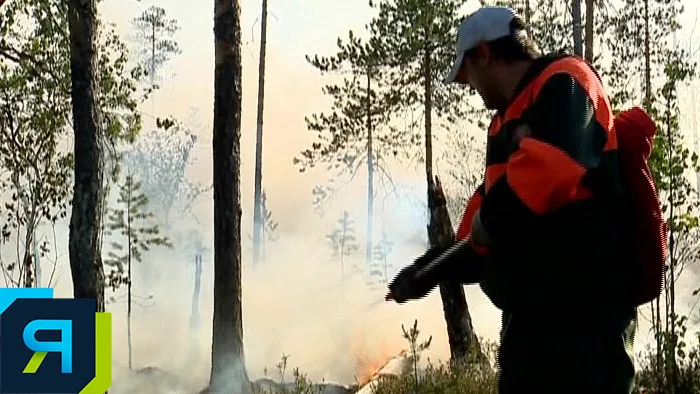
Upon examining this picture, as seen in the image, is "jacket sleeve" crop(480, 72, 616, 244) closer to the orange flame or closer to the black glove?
the black glove

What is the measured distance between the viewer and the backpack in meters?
1.92

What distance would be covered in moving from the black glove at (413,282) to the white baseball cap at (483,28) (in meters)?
0.51

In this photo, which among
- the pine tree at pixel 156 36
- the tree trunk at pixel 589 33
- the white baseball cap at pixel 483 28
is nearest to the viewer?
the white baseball cap at pixel 483 28

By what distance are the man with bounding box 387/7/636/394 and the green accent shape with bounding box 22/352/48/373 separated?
773 centimetres

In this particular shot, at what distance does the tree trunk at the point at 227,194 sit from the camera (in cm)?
866

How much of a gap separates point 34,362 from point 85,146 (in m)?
2.86

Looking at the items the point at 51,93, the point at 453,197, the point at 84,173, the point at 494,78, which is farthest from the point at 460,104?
the point at 494,78

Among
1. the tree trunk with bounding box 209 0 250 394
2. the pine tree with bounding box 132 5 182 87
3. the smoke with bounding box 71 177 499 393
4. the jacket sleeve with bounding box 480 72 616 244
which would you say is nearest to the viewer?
the jacket sleeve with bounding box 480 72 616 244

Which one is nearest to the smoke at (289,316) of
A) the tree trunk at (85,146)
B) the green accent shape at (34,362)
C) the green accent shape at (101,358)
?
the green accent shape at (101,358)

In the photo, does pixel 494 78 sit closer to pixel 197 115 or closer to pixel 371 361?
pixel 371 361

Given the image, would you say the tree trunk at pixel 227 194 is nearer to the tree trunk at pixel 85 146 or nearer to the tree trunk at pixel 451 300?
the tree trunk at pixel 85 146

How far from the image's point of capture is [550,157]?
69.0 inches

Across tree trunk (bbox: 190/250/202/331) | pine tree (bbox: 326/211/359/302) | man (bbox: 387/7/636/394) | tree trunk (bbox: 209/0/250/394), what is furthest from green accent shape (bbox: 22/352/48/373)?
pine tree (bbox: 326/211/359/302)

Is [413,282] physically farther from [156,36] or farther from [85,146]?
[156,36]
